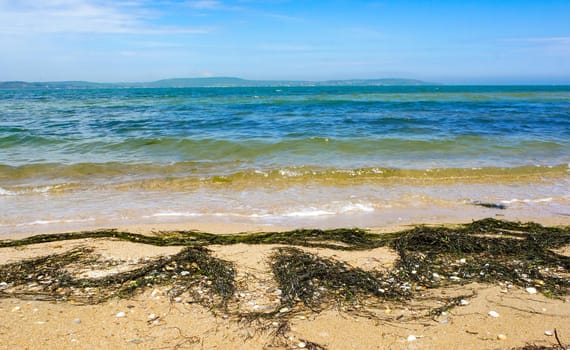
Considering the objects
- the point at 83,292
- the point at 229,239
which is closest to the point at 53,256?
the point at 83,292

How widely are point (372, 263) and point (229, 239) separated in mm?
2063

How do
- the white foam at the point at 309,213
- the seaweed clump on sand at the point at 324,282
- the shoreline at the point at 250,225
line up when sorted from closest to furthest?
the seaweed clump on sand at the point at 324,282 → the shoreline at the point at 250,225 → the white foam at the point at 309,213

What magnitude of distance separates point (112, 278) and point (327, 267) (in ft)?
7.93

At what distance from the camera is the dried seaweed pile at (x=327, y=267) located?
4035mm

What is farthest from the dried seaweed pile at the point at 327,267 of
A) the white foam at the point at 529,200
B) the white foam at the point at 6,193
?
the white foam at the point at 6,193

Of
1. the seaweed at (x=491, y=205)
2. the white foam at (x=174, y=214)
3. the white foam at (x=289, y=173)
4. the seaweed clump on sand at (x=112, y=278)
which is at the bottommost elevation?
the white foam at (x=174, y=214)

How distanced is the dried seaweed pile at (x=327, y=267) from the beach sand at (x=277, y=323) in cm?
18

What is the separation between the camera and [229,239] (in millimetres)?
5629

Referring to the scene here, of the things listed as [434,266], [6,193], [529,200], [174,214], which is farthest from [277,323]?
[6,193]

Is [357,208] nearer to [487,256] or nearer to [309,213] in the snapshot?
[309,213]

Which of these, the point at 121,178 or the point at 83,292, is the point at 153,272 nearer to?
the point at 83,292

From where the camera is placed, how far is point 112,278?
4.31 m

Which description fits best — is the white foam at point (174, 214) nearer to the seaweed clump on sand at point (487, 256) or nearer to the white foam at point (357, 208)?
the white foam at point (357, 208)

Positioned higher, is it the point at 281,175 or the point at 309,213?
the point at 281,175
